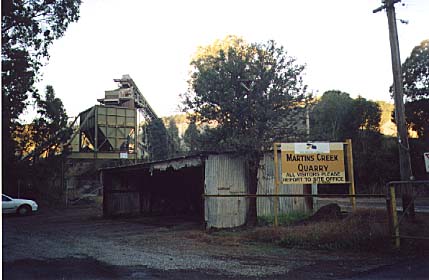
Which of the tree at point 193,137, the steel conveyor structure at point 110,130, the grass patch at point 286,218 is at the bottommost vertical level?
the grass patch at point 286,218

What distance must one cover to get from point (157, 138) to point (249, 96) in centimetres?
3359

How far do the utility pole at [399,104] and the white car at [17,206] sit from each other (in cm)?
2090

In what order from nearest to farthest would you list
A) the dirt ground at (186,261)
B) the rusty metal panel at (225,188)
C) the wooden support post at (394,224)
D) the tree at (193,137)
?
the dirt ground at (186,261), the wooden support post at (394,224), the rusty metal panel at (225,188), the tree at (193,137)

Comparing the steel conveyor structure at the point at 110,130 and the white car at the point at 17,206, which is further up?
the steel conveyor structure at the point at 110,130

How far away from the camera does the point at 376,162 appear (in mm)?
28734

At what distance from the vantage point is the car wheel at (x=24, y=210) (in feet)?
77.2

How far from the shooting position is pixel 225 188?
14430 mm

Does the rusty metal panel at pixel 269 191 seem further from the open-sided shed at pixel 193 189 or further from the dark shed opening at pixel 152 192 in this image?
the dark shed opening at pixel 152 192

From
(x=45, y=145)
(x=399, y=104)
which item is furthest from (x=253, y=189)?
(x=45, y=145)

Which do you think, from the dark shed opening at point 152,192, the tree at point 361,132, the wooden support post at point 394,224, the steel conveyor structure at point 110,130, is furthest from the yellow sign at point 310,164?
the steel conveyor structure at point 110,130

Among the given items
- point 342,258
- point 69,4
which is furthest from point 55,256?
point 69,4

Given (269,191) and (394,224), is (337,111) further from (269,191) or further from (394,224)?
(394,224)

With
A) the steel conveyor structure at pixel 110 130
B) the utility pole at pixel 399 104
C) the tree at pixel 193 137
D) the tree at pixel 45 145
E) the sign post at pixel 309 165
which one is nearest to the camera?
the utility pole at pixel 399 104

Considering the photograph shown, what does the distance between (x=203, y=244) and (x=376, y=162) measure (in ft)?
71.5
